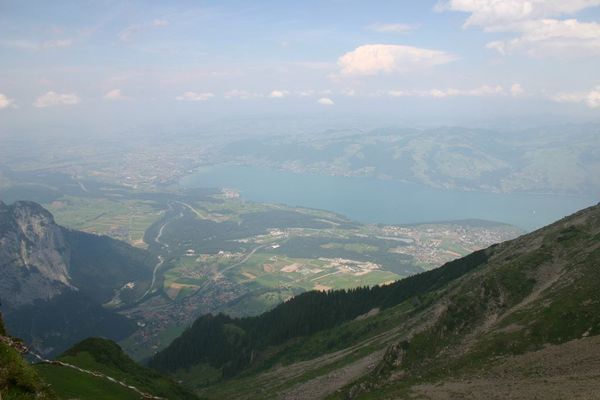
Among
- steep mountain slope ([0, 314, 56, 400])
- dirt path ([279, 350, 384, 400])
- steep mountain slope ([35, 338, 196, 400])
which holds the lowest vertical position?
dirt path ([279, 350, 384, 400])

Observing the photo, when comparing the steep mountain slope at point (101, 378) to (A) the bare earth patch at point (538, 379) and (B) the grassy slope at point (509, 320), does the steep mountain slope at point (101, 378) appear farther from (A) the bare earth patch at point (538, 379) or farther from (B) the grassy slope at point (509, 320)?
(A) the bare earth patch at point (538, 379)

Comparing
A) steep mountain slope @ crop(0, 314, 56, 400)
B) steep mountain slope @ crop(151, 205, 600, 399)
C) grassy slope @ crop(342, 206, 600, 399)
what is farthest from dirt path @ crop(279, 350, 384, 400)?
steep mountain slope @ crop(0, 314, 56, 400)

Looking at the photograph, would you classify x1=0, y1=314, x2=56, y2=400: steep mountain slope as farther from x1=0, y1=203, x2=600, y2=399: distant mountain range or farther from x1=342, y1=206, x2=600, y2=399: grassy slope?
x1=342, y1=206, x2=600, y2=399: grassy slope

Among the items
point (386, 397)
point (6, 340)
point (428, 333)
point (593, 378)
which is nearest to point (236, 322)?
point (428, 333)

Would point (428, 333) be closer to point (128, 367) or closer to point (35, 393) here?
point (128, 367)

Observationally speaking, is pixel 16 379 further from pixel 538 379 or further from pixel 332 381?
pixel 332 381
